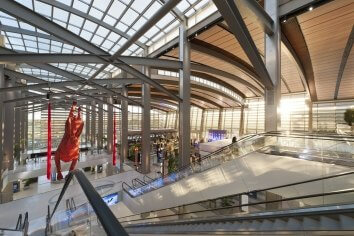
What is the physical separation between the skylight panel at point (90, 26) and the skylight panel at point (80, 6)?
1648 mm

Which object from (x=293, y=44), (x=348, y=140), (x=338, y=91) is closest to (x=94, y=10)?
(x=293, y=44)

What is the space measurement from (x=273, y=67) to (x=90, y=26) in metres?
15.1

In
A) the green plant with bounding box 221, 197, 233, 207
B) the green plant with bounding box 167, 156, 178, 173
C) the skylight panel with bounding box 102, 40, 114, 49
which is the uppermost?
the skylight panel with bounding box 102, 40, 114, 49

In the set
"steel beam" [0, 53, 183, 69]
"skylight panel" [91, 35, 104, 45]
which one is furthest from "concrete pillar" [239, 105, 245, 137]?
"steel beam" [0, 53, 183, 69]

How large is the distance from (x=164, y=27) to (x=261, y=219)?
16.0m

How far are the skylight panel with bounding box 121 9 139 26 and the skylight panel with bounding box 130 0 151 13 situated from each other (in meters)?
0.45

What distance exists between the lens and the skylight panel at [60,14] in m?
16.4

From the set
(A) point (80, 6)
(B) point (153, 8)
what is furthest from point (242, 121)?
(A) point (80, 6)

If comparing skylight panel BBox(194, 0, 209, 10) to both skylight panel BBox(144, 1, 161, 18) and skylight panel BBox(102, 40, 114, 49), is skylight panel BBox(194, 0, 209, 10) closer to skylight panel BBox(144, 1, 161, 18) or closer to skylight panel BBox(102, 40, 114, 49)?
skylight panel BBox(144, 1, 161, 18)

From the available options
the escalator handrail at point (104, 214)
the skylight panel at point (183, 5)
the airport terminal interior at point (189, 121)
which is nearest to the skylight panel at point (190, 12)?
the airport terminal interior at point (189, 121)

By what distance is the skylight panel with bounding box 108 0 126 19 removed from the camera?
49.9ft

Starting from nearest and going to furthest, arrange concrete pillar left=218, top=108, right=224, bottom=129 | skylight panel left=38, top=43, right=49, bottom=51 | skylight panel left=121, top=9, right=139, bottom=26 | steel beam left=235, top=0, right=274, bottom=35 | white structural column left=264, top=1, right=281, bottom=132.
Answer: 1. steel beam left=235, top=0, right=274, bottom=35
2. white structural column left=264, top=1, right=281, bottom=132
3. skylight panel left=121, top=9, right=139, bottom=26
4. skylight panel left=38, top=43, right=49, bottom=51
5. concrete pillar left=218, top=108, right=224, bottom=129

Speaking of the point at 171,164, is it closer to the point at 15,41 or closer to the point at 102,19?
the point at 102,19

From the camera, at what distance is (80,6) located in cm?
1577
